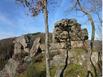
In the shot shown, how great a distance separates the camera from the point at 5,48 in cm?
5878

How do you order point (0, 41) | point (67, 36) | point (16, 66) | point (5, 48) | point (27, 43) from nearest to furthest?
1. point (67, 36)
2. point (16, 66)
3. point (27, 43)
4. point (5, 48)
5. point (0, 41)

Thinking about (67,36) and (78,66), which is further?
(67,36)

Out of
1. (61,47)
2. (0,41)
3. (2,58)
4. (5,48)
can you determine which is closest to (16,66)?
(61,47)

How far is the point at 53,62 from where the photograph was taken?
24.9 meters

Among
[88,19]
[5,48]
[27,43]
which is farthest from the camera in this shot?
[5,48]

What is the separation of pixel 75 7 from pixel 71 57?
7.22 meters

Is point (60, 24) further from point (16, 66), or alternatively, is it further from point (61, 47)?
point (16, 66)

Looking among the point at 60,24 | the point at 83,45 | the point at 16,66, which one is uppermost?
the point at 60,24

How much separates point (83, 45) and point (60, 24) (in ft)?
9.04

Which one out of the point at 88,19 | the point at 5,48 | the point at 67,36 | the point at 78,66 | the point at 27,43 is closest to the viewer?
the point at 88,19

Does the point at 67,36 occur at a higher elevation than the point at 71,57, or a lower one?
higher

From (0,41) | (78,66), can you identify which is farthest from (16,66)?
(0,41)

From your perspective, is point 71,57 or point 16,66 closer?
point 71,57

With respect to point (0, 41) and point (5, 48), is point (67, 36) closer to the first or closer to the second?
point (5, 48)
